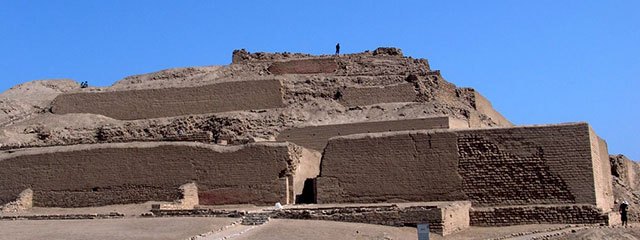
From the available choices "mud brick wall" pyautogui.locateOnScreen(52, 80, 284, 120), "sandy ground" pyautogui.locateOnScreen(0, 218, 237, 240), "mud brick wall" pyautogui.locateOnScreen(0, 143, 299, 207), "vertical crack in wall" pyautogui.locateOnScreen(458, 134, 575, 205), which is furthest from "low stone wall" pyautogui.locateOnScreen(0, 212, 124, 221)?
"mud brick wall" pyautogui.locateOnScreen(52, 80, 284, 120)

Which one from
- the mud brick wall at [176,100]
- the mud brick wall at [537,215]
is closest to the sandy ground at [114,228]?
the mud brick wall at [537,215]

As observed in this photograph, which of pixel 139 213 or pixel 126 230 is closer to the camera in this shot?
pixel 126 230

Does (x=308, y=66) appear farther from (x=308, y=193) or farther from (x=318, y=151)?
(x=308, y=193)

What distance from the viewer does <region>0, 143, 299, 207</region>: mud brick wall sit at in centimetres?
2289

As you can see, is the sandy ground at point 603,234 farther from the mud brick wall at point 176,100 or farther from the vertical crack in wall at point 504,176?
the mud brick wall at point 176,100

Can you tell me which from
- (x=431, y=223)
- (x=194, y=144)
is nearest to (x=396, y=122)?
(x=194, y=144)

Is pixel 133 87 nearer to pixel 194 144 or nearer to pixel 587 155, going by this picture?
pixel 194 144

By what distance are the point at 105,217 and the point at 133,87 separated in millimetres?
12547

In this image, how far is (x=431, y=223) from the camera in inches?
717

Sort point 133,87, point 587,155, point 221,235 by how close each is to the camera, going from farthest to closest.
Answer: point 133,87 < point 587,155 < point 221,235

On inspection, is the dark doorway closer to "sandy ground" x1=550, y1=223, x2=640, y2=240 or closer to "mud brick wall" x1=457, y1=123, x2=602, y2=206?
"mud brick wall" x1=457, y1=123, x2=602, y2=206

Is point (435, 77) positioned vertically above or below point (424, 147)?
above

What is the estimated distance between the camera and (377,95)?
29609mm

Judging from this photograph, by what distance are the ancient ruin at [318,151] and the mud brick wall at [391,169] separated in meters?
0.03
